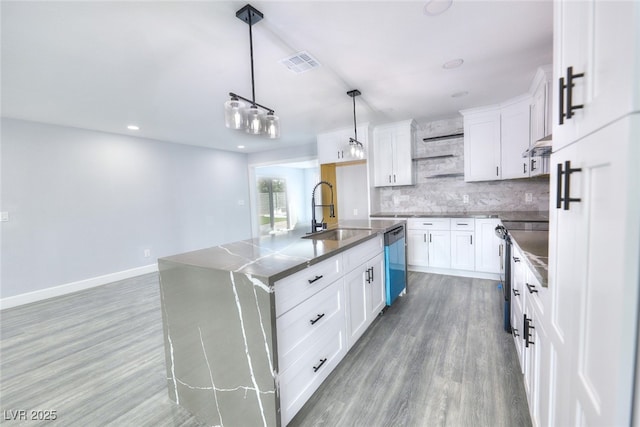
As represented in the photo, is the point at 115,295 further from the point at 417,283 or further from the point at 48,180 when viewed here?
the point at 417,283

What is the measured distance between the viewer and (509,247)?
2381mm

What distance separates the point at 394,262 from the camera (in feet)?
9.50

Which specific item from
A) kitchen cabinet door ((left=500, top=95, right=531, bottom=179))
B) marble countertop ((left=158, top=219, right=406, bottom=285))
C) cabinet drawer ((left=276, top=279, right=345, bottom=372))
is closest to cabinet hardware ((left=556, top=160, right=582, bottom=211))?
marble countertop ((left=158, top=219, right=406, bottom=285))

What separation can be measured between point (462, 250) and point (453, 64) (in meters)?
2.55

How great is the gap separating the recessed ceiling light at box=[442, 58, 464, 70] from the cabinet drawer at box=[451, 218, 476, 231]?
83.6 inches

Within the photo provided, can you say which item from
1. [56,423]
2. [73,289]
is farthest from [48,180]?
[56,423]

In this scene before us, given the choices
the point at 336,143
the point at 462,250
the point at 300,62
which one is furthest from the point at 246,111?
the point at 462,250

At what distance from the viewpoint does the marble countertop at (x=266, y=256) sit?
1352 millimetres

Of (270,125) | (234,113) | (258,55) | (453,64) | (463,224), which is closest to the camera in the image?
(234,113)

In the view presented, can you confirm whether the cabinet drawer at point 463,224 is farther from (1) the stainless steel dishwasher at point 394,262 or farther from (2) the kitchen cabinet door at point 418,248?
(1) the stainless steel dishwasher at point 394,262

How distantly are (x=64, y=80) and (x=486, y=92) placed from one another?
4585mm

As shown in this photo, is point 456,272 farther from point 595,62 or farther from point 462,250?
point 595,62

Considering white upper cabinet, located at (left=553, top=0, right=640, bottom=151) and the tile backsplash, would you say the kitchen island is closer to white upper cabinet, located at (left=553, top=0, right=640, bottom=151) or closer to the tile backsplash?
white upper cabinet, located at (left=553, top=0, right=640, bottom=151)

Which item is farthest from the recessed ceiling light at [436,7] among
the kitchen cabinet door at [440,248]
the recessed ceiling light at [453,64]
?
the kitchen cabinet door at [440,248]
